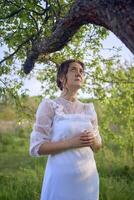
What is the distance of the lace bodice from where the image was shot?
3639mm

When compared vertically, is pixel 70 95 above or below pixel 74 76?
below

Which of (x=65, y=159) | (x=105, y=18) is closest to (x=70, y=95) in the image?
(x=65, y=159)

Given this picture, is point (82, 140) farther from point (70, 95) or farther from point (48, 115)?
point (70, 95)

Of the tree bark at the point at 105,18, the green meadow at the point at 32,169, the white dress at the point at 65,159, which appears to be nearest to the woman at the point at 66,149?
the white dress at the point at 65,159

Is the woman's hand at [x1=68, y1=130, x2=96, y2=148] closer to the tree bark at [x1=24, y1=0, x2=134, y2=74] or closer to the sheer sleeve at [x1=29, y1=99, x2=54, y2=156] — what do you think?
the sheer sleeve at [x1=29, y1=99, x2=54, y2=156]

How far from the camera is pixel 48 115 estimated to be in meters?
3.68

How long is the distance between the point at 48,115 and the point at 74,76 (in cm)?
40

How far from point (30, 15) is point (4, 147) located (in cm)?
1197

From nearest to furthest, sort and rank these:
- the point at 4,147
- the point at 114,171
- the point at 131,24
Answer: the point at 131,24 < the point at 114,171 < the point at 4,147

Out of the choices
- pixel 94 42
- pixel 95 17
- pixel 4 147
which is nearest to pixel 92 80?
pixel 94 42

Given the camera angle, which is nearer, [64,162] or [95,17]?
[64,162]

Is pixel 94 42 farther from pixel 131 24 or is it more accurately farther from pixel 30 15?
pixel 131 24

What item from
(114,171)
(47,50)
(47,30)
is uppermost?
(47,30)

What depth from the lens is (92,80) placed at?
367 inches
